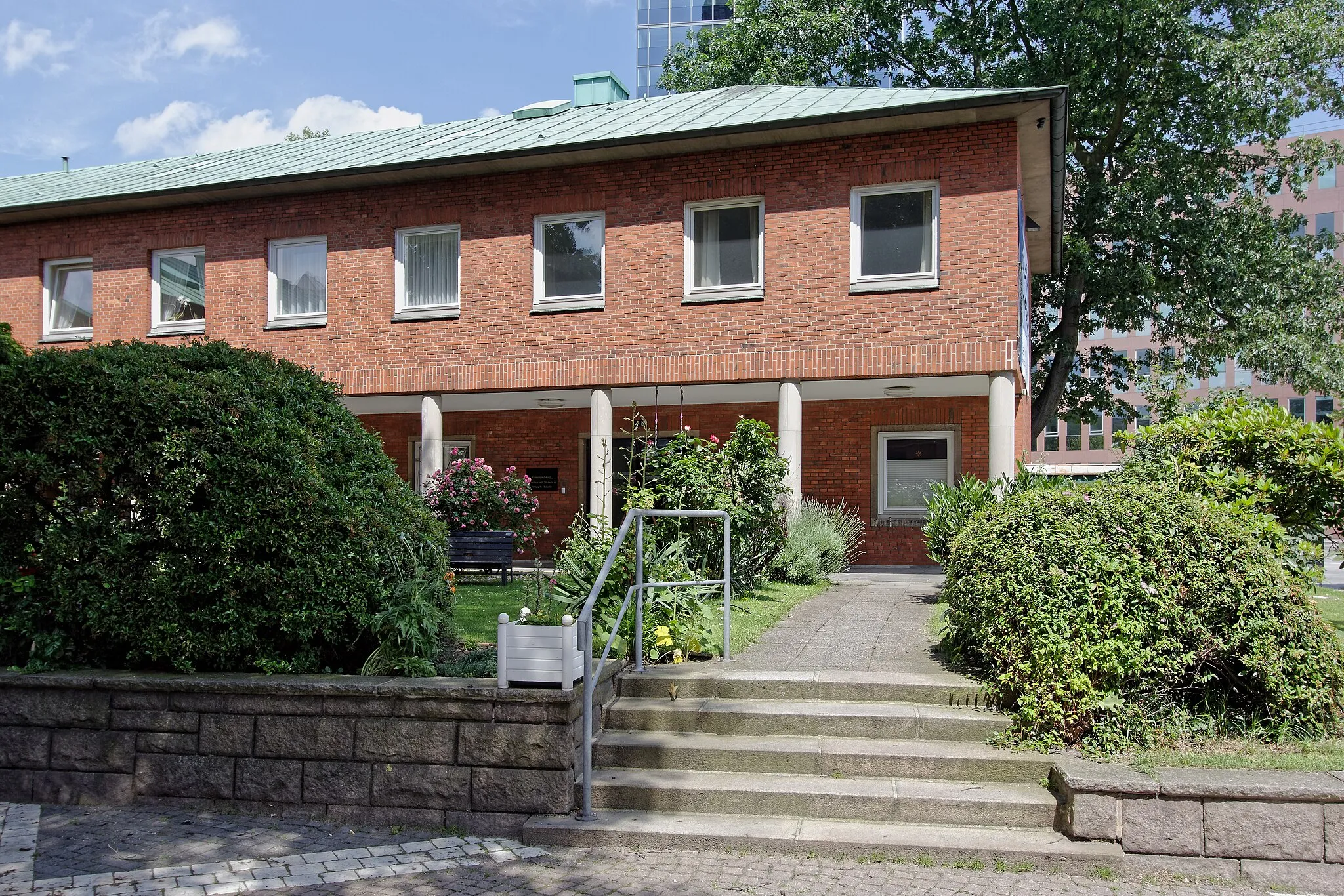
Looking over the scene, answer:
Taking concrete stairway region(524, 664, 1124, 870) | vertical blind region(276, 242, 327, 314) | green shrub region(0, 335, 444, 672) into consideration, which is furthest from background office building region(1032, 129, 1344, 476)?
green shrub region(0, 335, 444, 672)

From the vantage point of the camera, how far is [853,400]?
17391 millimetres

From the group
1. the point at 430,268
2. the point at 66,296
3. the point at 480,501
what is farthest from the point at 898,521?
the point at 66,296

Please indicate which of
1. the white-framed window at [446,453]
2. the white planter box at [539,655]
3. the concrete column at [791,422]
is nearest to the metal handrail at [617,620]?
the white planter box at [539,655]

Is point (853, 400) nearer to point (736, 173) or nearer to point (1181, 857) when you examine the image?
point (736, 173)

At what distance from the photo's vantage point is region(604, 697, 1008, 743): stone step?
18.4 ft

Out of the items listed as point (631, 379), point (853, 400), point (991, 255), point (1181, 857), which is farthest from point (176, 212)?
point (1181, 857)

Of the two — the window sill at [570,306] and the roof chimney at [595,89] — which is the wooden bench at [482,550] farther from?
the roof chimney at [595,89]

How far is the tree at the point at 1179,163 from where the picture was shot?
20.2 m

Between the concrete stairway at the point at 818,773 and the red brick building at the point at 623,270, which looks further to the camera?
the red brick building at the point at 623,270

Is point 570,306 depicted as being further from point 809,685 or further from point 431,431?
point 809,685

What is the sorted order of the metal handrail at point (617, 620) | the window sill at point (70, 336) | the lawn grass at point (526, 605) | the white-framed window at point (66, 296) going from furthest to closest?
the white-framed window at point (66, 296), the window sill at point (70, 336), the lawn grass at point (526, 605), the metal handrail at point (617, 620)

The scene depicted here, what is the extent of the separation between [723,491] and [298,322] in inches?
381

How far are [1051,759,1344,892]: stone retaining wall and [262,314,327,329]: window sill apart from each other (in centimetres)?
1463

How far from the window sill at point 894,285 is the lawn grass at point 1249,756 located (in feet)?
29.7
